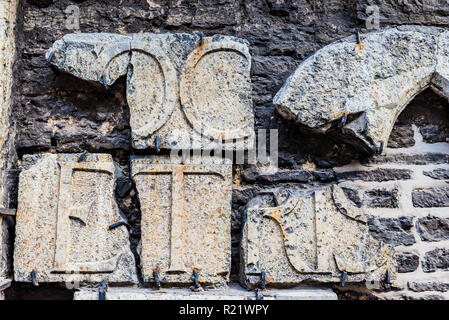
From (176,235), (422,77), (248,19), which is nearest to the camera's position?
(176,235)

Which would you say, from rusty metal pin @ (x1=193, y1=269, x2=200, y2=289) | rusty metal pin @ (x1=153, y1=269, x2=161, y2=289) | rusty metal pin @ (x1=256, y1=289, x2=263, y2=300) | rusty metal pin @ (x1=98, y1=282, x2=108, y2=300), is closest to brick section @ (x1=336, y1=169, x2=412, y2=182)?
rusty metal pin @ (x1=256, y1=289, x2=263, y2=300)

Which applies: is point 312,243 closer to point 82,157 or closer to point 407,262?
point 407,262

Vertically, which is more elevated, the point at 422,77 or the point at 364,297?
the point at 422,77

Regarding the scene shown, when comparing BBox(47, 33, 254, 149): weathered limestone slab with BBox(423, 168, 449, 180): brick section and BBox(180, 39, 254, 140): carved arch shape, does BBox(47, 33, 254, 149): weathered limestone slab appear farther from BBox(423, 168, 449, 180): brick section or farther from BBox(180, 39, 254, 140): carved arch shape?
BBox(423, 168, 449, 180): brick section

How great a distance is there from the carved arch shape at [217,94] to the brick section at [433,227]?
41.2 inches

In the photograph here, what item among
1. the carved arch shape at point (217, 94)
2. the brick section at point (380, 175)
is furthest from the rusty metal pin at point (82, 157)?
the brick section at point (380, 175)

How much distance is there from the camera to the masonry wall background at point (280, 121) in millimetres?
2559

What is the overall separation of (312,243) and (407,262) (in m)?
0.55

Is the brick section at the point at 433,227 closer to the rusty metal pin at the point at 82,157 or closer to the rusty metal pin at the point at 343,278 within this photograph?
the rusty metal pin at the point at 343,278

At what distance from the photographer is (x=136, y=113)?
97.4 inches

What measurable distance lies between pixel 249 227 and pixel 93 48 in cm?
123

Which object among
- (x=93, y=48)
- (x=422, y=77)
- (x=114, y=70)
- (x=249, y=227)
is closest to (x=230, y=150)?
(x=249, y=227)

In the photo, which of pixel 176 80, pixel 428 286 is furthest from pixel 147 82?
pixel 428 286

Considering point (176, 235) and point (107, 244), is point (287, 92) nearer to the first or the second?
point (176, 235)
